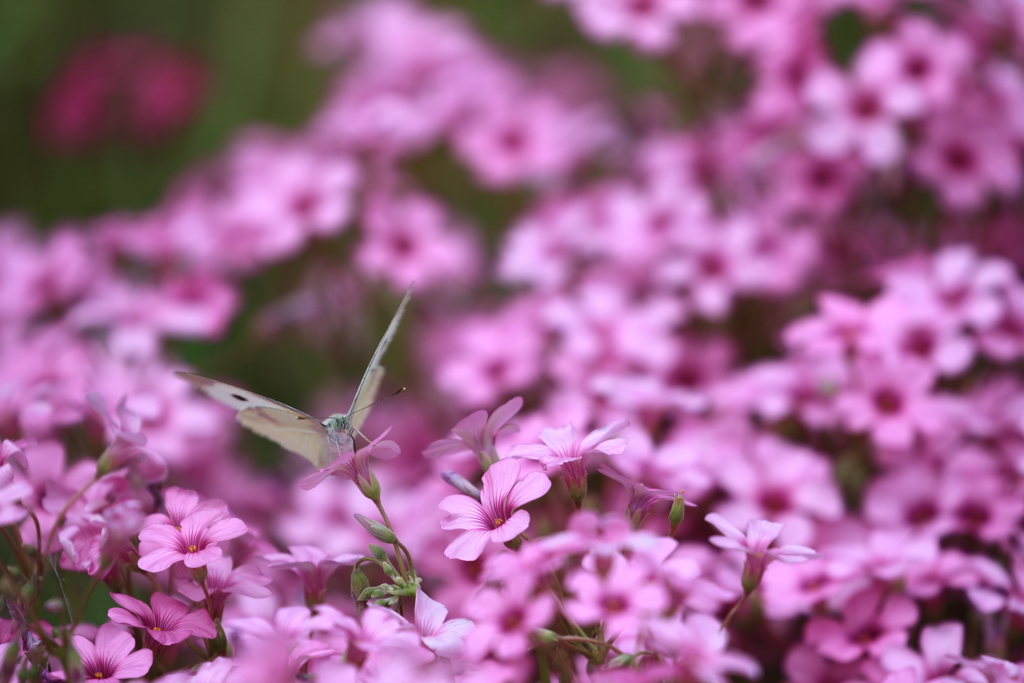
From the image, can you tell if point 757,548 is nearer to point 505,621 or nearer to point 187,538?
point 505,621

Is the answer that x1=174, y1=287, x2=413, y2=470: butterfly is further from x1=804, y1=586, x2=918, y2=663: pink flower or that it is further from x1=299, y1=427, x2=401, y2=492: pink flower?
x1=804, y1=586, x2=918, y2=663: pink flower

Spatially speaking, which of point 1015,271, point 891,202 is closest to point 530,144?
point 891,202

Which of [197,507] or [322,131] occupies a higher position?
[322,131]

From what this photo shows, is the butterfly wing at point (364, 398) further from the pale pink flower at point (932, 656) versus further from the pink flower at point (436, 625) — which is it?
the pale pink flower at point (932, 656)

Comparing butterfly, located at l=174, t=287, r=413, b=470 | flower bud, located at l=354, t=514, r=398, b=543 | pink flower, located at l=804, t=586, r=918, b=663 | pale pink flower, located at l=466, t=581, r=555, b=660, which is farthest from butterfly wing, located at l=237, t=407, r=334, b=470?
pink flower, located at l=804, t=586, r=918, b=663

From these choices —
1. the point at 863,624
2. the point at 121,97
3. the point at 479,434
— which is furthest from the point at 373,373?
the point at 121,97

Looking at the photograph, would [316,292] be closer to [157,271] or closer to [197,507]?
[157,271]

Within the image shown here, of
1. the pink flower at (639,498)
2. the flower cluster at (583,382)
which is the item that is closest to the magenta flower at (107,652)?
the flower cluster at (583,382)
